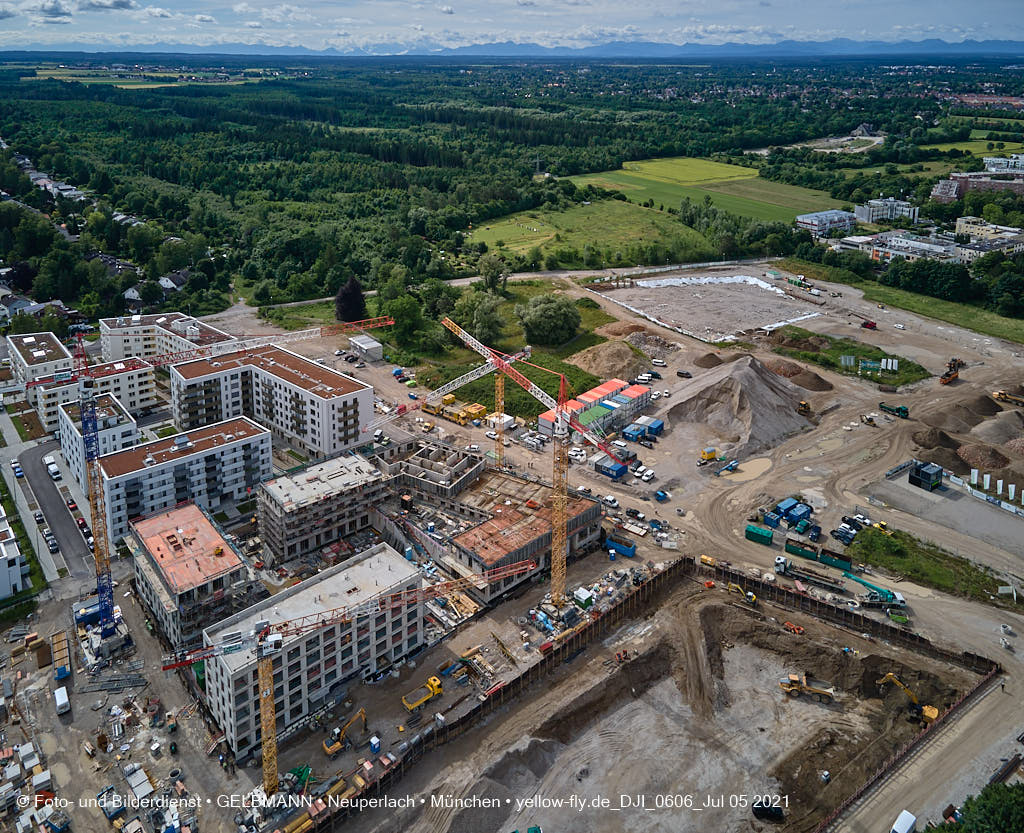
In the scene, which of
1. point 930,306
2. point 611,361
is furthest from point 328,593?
point 930,306

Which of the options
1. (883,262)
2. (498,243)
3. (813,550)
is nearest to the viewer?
(813,550)

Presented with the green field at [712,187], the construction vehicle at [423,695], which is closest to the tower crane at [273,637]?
the construction vehicle at [423,695]

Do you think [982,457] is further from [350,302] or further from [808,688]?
[350,302]

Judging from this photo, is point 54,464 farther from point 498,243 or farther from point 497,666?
point 498,243

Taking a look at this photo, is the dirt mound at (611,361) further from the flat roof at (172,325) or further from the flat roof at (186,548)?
the flat roof at (186,548)

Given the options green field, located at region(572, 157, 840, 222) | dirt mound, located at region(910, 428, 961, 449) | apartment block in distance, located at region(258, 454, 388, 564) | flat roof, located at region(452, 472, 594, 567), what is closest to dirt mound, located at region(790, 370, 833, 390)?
dirt mound, located at region(910, 428, 961, 449)

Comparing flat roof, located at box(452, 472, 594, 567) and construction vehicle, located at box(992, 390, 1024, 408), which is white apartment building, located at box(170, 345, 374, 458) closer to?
flat roof, located at box(452, 472, 594, 567)

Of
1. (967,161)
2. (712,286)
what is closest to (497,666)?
(712,286)
